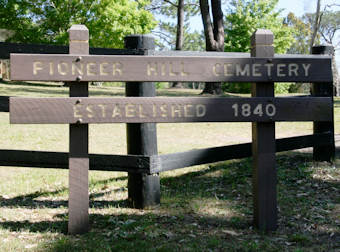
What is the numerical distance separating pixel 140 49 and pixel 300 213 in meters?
2.58

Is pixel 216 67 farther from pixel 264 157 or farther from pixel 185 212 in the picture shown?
→ pixel 185 212

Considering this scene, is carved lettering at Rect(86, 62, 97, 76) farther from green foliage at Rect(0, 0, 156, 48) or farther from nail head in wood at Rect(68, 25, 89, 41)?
green foliage at Rect(0, 0, 156, 48)

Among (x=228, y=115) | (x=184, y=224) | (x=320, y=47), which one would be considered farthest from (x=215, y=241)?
(x=320, y=47)

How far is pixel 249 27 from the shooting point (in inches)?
1335

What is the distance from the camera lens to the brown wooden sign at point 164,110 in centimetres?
370

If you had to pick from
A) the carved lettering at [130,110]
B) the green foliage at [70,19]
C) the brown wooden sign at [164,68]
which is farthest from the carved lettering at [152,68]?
the green foliage at [70,19]

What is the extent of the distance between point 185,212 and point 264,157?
1.18 m

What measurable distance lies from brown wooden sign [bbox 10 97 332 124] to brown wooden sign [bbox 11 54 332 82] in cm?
20

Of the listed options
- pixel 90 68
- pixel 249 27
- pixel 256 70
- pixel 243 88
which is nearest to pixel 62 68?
pixel 90 68

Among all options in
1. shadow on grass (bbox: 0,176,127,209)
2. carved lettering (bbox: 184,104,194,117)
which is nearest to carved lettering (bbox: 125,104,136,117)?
carved lettering (bbox: 184,104,194,117)

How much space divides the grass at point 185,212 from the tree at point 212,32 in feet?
44.2

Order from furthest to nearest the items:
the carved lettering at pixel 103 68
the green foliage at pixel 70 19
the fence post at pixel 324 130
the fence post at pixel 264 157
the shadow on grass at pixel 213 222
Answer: the green foliage at pixel 70 19 < the fence post at pixel 324 130 < the fence post at pixel 264 157 < the carved lettering at pixel 103 68 < the shadow on grass at pixel 213 222

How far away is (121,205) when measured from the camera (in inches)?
192

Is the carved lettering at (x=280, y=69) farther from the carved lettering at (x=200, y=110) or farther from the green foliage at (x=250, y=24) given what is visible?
the green foliage at (x=250, y=24)
